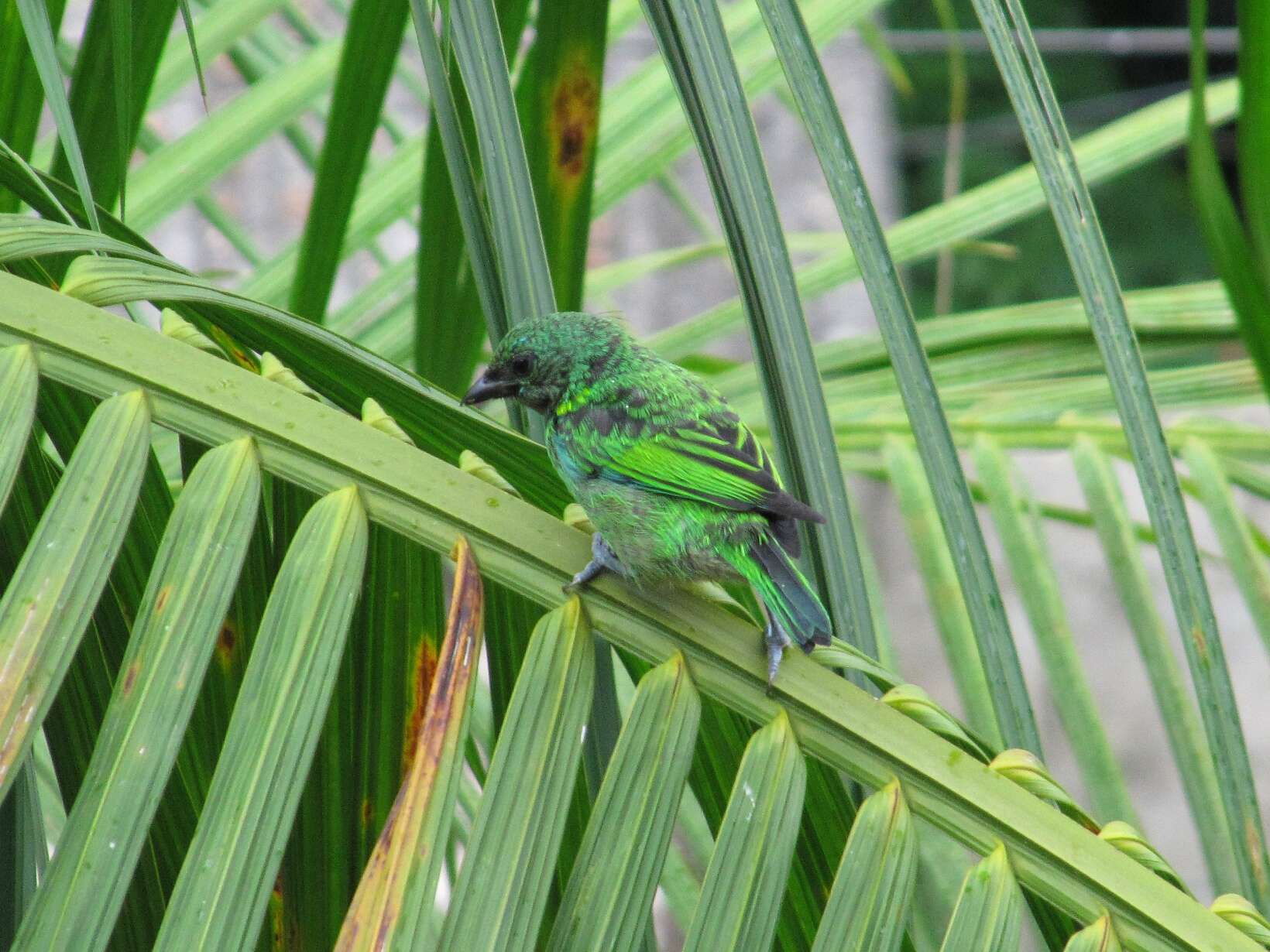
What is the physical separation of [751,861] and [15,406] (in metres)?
0.80

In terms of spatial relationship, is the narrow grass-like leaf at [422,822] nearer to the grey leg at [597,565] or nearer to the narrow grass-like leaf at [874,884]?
the grey leg at [597,565]

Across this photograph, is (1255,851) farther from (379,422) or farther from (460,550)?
(379,422)

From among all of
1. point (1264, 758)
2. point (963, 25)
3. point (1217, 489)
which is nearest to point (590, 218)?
point (1217, 489)

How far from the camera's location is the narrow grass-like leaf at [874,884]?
1196mm

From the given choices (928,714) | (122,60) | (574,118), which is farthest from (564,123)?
(928,714)

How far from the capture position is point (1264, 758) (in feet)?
23.9

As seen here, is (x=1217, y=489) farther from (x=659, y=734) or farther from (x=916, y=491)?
(x=659, y=734)

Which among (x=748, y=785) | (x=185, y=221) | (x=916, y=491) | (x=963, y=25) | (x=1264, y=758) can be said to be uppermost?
(x=963, y=25)

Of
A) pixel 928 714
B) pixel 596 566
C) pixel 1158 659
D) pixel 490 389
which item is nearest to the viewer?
pixel 928 714

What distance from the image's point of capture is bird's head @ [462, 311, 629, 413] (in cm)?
216

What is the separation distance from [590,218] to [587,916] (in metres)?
1.09

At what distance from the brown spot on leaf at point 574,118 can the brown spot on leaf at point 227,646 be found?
2.86ft

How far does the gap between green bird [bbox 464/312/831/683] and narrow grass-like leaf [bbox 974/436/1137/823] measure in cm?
61

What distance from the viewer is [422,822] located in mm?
1128
